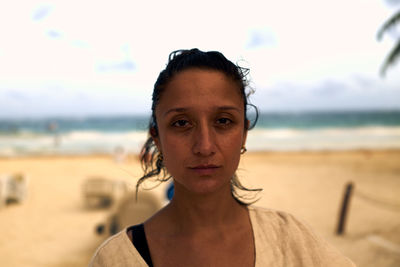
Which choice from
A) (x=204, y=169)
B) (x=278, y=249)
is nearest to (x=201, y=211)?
(x=204, y=169)

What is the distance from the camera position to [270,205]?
9.20m

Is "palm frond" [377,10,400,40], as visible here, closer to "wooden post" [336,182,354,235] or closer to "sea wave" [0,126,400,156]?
"wooden post" [336,182,354,235]

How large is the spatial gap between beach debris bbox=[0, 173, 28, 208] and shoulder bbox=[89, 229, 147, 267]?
9.21m

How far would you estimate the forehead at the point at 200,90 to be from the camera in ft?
3.85

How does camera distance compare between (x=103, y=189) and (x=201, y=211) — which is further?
(x=103, y=189)

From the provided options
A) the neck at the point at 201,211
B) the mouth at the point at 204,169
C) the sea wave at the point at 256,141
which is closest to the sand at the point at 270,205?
the neck at the point at 201,211

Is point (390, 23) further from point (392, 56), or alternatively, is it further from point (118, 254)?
point (118, 254)

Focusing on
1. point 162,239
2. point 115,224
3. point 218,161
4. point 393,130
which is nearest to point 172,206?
point 162,239

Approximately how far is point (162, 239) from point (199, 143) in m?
0.38

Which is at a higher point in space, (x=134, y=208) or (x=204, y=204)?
(x=204, y=204)

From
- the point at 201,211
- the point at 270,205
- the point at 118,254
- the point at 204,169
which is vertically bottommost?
the point at 270,205

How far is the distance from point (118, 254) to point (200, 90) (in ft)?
2.04

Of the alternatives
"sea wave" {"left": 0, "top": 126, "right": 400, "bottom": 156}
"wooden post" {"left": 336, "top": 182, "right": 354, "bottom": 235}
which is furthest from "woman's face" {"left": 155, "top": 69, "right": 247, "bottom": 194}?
"sea wave" {"left": 0, "top": 126, "right": 400, "bottom": 156}

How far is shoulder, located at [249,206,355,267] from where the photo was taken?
1172 mm
